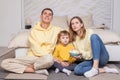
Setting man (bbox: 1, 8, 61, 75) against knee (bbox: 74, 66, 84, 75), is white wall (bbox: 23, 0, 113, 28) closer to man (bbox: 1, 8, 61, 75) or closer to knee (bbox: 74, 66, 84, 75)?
man (bbox: 1, 8, 61, 75)

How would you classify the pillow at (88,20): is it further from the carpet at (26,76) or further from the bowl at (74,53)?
the carpet at (26,76)

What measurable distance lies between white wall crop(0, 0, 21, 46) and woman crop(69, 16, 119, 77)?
2.82 metres

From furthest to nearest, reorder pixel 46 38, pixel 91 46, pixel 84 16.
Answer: pixel 84 16 < pixel 46 38 < pixel 91 46

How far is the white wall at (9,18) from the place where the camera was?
5.51m

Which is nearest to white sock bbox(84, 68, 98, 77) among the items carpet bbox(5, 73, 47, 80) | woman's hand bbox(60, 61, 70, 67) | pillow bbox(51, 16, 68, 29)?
woman's hand bbox(60, 61, 70, 67)

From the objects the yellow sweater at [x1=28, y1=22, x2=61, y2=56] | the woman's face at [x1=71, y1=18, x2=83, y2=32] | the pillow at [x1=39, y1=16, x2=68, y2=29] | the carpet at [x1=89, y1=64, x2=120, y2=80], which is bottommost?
the carpet at [x1=89, y1=64, x2=120, y2=80]

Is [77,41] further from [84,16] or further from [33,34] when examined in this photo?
[84,16]

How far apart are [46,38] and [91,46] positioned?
558 mm

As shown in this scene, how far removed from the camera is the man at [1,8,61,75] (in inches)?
108

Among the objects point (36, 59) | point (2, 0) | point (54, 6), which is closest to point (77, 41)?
point (36, 59)

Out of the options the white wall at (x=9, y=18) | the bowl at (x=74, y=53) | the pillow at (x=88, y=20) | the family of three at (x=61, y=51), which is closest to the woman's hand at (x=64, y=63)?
the family of three at (x=61, y=51)

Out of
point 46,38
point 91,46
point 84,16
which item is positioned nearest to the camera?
point 91,46

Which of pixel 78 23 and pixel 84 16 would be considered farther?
pixel 84 16

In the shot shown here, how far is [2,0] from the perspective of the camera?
550 cm
